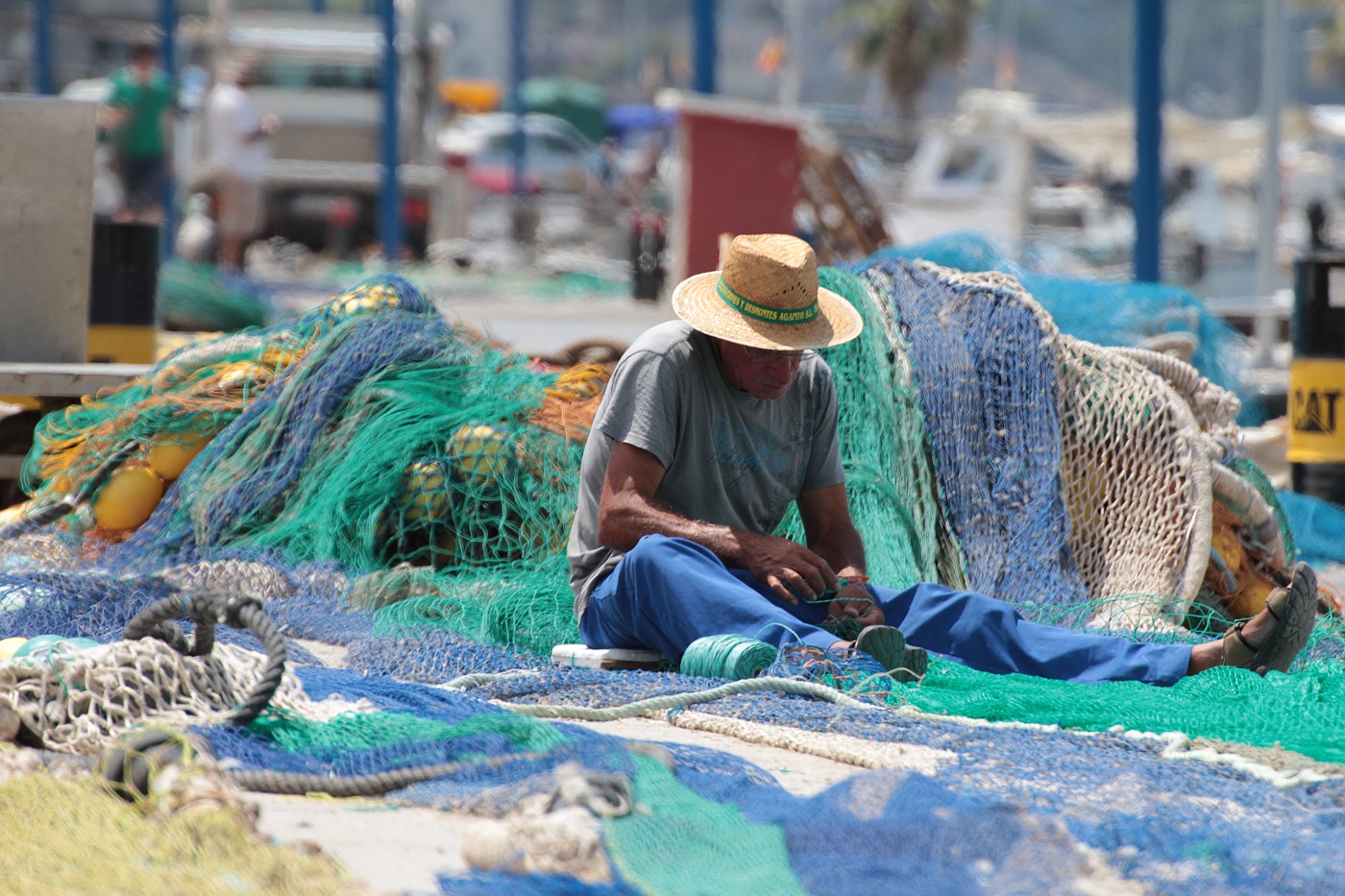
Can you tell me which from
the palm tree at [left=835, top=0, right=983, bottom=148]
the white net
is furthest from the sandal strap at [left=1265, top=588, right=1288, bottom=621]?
the palm tree at [left=835, top=0, right=983, bottom=148]

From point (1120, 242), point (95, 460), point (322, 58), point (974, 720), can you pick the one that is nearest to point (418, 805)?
point (974, 720)

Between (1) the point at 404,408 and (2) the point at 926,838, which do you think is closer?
(2) the point at 926,838

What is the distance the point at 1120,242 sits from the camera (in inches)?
1118

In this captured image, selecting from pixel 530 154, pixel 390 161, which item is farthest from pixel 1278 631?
pixel 530 154

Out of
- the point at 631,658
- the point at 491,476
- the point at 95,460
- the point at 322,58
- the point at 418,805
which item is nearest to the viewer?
the point at 418,805

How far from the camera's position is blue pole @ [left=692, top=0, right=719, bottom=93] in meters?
15.5

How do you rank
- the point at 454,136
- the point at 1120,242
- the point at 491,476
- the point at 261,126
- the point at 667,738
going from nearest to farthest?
the point at 667,738 → the point at 491,476 → the point at 261,126 → the point at 1120,242 → the point at 454,136

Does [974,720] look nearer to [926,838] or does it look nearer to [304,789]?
[926,838]

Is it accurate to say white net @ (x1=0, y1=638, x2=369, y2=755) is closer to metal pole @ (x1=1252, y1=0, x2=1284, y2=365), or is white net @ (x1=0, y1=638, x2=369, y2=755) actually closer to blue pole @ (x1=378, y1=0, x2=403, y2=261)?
metal pole @ (x1=1252, y1=0, x2=1284, y2=365)

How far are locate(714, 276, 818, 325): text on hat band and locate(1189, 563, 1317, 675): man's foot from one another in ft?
4.33

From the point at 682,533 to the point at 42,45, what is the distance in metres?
17.7

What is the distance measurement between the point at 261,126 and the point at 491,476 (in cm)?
1209

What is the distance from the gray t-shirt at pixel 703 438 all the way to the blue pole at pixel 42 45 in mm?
16968

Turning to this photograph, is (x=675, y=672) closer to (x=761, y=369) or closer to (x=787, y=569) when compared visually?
(x=787, y=569)
